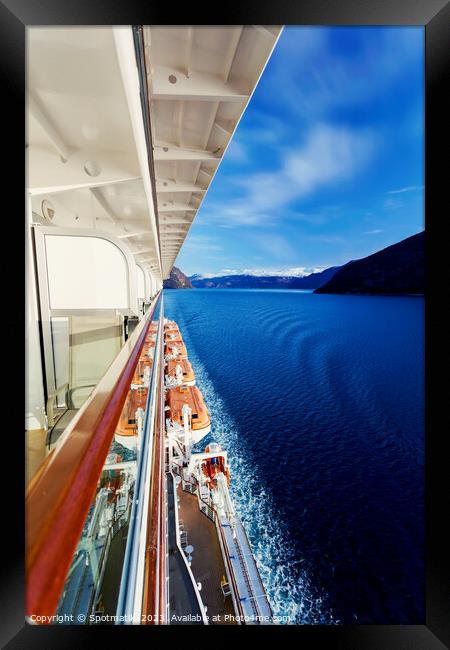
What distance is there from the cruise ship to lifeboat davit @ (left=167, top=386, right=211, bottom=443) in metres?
1.76

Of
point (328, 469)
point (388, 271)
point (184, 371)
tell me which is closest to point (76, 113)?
point (184, 371)

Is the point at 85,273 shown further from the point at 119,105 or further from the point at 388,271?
the point at 388,271

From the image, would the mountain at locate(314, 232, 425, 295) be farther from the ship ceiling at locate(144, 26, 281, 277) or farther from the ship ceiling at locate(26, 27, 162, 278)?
the ship ceiling at locate(26, 27, 162, 278)

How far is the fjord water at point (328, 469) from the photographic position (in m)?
4.77

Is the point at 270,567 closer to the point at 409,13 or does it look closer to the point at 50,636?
the point at 50,636

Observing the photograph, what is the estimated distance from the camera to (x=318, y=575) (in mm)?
4926

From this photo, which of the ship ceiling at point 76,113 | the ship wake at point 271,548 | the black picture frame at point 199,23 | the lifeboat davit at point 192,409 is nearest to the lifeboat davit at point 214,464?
the lifeboat davit at point 192,409

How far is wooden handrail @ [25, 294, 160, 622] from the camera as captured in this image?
0.85ft

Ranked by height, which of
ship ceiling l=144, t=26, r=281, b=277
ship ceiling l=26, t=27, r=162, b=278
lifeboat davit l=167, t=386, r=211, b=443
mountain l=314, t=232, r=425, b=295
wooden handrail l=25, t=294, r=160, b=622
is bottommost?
lifeboat davit l=167, t=386, r=211, b=443

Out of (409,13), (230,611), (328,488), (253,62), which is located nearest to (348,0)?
(409,13)

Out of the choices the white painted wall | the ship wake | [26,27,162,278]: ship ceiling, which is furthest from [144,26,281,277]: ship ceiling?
the ship wake

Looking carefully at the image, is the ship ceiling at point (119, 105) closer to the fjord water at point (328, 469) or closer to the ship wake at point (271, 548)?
the fjord water at point (328, 469)

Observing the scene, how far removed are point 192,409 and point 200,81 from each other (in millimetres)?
5043
